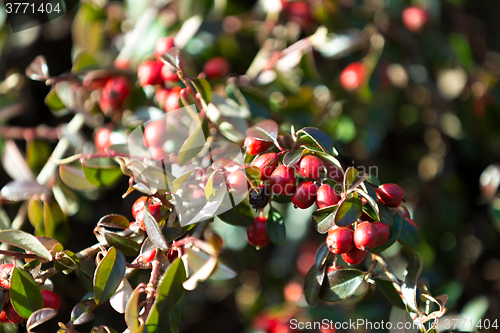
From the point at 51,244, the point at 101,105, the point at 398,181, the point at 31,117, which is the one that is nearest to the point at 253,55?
the point at 101,105

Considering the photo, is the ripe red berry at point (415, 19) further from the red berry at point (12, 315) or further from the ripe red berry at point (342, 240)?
the red berry at point (12, 315)

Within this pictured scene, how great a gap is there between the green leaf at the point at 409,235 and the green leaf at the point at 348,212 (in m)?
0.18

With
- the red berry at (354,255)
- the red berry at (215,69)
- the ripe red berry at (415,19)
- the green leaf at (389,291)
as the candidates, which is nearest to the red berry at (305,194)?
the red berry at (354,255)

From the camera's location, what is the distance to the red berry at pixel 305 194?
0.72 meters

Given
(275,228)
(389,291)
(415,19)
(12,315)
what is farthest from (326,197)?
(415,19)

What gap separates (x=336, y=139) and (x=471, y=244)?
0.72 meters

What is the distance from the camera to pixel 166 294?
2.09 feet

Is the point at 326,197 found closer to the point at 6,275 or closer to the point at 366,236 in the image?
the point at 366,236

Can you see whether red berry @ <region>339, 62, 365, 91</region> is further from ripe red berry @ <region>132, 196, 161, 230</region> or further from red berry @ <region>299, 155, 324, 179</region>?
ripe red berry @ <region>132, 196, 161, 230</region>

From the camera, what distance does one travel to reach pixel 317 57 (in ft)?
5.03

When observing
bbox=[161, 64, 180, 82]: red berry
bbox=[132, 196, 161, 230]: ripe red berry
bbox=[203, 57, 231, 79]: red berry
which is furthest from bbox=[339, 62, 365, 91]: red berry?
bbox=[132, 196, 161, 230]: ripe red berry

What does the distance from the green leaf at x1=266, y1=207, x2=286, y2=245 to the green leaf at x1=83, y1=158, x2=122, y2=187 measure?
0.37m

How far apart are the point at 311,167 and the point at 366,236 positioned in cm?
15

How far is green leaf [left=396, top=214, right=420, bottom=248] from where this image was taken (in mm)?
778
